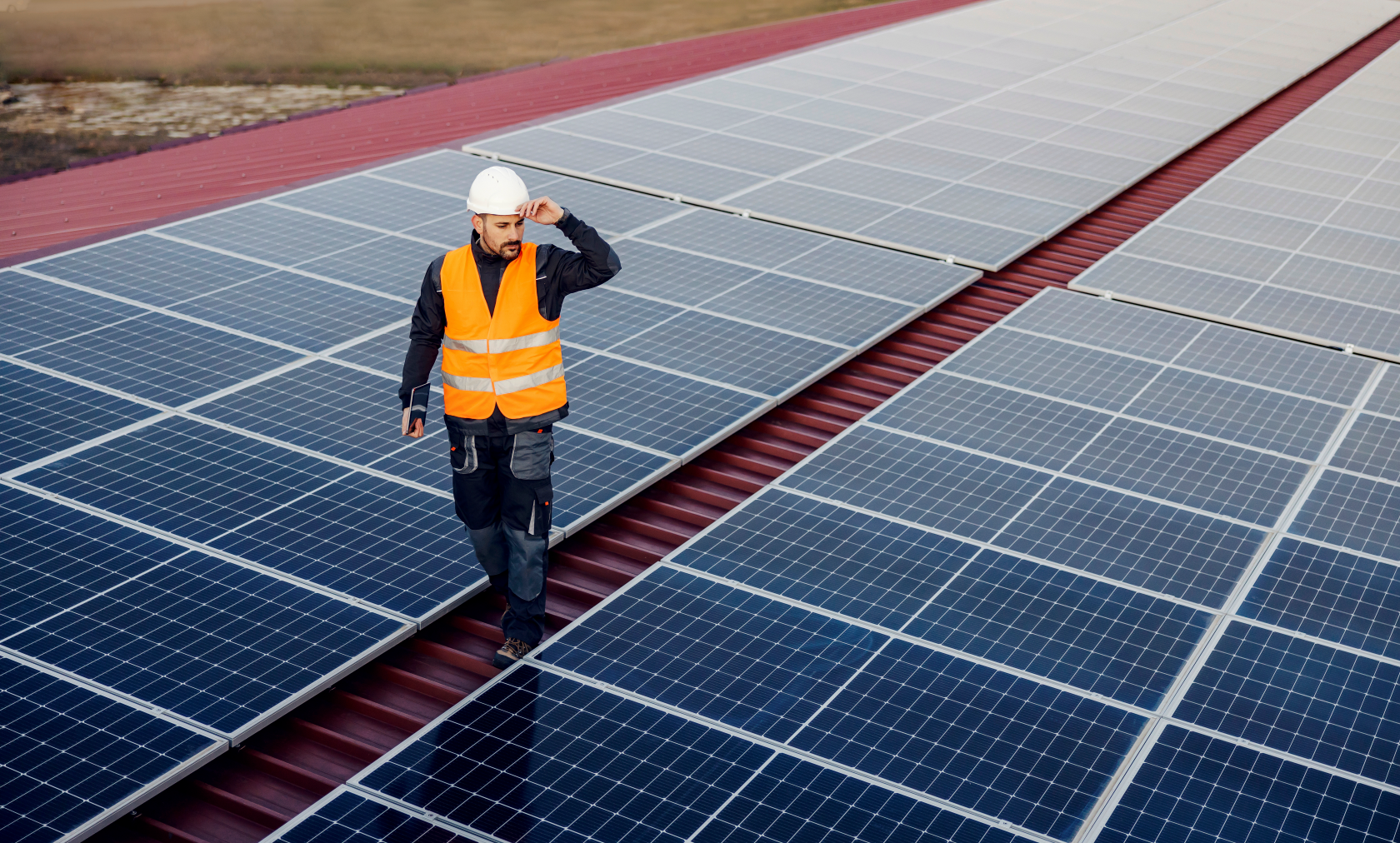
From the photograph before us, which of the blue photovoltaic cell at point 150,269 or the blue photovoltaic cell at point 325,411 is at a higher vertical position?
the blue photovoltaic cell at point 150,269

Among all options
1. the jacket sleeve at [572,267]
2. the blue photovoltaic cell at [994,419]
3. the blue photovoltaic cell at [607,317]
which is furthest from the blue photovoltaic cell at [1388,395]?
the jacket sleeve at [572,267]

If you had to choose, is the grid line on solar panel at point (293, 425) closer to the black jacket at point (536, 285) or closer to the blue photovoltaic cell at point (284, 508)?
the blue photovoltaic cell at point (284, 508)

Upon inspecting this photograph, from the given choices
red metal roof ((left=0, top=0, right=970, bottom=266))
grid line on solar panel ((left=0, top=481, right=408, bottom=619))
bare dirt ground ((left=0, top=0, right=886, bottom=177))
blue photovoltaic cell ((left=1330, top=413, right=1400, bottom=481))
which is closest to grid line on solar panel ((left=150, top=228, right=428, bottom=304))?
red metal roof ((left=0, top=0, right=970, bottom=266))

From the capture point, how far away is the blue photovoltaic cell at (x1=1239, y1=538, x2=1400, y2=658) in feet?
23.6

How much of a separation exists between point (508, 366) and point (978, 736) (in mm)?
3083

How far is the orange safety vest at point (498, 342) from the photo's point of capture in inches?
259

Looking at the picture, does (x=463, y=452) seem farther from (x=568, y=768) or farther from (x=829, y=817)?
(x=829, y=817)

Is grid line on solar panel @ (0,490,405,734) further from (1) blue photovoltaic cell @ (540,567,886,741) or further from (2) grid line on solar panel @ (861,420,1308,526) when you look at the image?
(2) grid line on solar panel @ (861,420,1308,526)

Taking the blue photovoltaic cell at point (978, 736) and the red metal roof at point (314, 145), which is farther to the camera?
the red metal roof at point (314, 145)

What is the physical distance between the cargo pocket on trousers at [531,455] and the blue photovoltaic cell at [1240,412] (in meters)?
5.12

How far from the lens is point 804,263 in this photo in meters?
12.4

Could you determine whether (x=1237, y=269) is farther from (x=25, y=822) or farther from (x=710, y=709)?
(x=25, y=822)

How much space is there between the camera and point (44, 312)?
10273mm

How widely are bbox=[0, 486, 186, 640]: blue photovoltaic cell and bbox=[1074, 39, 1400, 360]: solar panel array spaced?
8.84m
